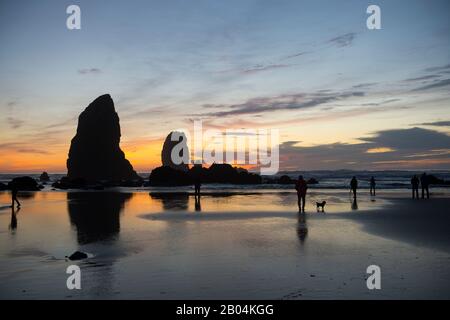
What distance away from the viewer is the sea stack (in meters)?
116

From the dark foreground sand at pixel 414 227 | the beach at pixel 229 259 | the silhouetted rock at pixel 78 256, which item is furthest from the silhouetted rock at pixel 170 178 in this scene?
the silhouetted rock at pixel 78 256

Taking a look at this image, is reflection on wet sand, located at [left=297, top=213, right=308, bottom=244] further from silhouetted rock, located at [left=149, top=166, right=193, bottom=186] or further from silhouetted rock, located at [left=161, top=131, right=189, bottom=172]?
silhouetted rock, located at [left=161, top=131, right=189, bottom=172]

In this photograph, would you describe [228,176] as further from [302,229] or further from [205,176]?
[302,229]

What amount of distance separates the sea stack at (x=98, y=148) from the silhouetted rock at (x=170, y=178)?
44244 mm

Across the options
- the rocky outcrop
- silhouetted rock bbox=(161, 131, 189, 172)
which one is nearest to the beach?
the rocky outcrop

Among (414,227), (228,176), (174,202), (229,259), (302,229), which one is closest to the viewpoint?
(229,259)

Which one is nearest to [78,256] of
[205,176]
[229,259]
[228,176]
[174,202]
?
[229,259]

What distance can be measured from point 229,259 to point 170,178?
65.9m

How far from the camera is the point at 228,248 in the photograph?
12.1m

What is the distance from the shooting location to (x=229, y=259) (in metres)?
10.5

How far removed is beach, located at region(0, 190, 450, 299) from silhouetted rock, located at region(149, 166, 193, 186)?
5561 centimetres

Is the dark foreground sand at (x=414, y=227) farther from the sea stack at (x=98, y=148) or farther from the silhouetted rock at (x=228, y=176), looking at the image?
the sea stack at (x=98, y=148)

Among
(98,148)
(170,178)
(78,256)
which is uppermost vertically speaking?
(98,148)

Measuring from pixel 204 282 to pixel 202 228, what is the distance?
841cm
